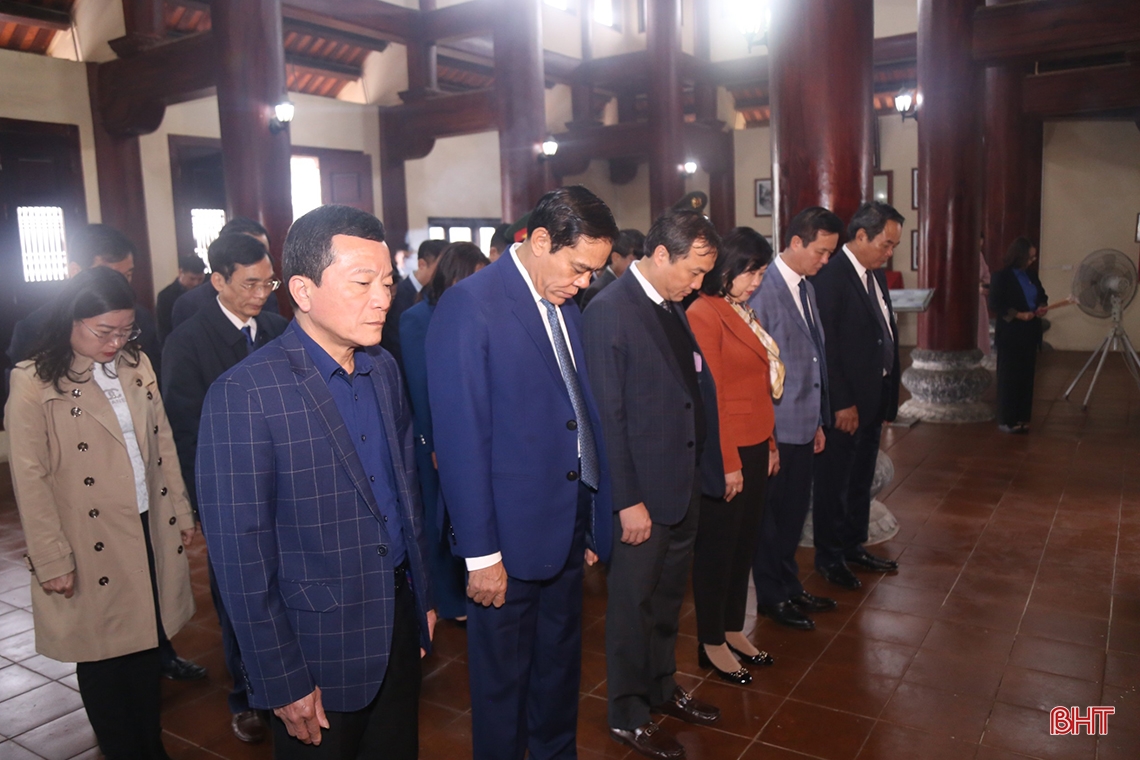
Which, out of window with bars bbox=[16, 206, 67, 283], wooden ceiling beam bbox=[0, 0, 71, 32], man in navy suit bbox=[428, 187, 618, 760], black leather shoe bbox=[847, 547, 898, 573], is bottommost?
black leather shoe bbox=[847, 547, 898, 573]

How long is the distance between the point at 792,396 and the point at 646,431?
1172mm

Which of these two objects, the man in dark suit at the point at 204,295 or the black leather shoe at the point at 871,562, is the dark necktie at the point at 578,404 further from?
the black leather shoe at the point at 871,562

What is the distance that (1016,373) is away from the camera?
7.41 m

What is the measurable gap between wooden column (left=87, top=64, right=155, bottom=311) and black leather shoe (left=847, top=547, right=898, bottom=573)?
756 cm

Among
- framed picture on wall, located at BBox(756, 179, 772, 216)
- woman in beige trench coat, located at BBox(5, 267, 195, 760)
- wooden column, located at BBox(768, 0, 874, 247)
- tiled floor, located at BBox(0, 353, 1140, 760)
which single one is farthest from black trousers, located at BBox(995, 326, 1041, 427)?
framed picture on wall, located at BBox(756, 179, 772, 216)

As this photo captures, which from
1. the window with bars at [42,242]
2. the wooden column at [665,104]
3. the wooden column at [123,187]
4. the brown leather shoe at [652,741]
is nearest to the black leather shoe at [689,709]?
the brown leather shoe at [652,741]

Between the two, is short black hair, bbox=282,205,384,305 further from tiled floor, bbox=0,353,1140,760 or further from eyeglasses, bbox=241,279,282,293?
tiled floor, bbox=0,353,1140,760

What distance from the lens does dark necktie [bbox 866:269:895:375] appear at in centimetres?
406

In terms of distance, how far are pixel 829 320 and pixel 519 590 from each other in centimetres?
237

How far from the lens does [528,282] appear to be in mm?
2268

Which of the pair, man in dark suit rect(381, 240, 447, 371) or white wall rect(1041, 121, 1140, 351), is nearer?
man in dark suit rect(381, 240, 447, 371)

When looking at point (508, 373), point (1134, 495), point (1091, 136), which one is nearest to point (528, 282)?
point (508, 373)

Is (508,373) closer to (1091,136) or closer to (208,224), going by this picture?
(208,224)

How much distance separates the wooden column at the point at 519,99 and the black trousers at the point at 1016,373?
5252 mm
